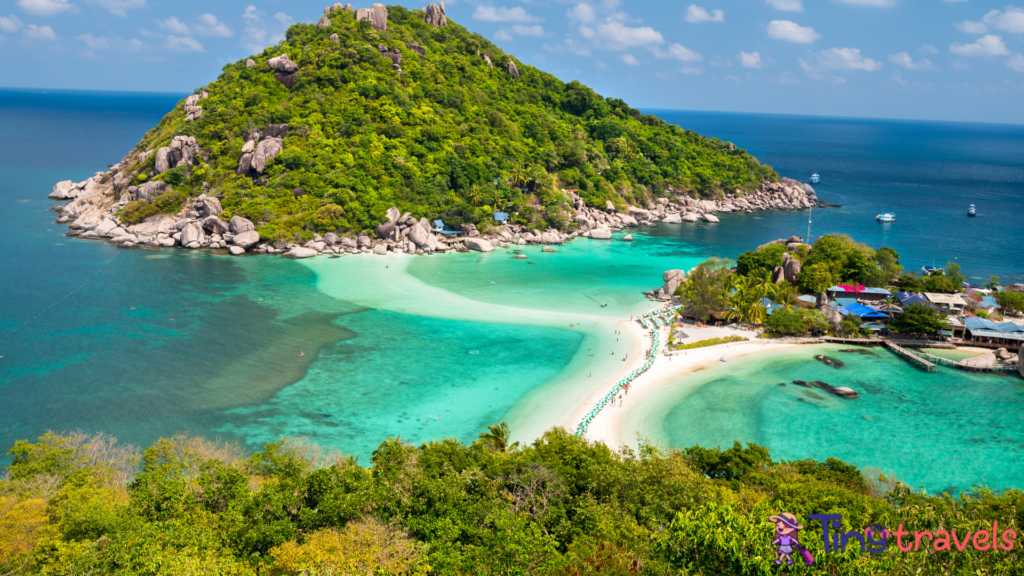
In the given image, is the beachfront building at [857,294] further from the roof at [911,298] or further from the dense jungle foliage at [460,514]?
the dense jungle foliage at [460,514]

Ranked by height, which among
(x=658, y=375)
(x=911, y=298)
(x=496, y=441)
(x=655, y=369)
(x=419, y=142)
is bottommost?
(x=496, y=441)

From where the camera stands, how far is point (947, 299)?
37688 millimetres

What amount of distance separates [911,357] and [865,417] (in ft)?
32.2

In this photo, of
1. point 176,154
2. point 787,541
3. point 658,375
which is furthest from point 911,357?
point 176,154

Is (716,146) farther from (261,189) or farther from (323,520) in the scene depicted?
(323,520)

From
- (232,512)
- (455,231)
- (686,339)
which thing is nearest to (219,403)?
(232,512)

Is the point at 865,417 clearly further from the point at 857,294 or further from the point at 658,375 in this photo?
the point at 857,294

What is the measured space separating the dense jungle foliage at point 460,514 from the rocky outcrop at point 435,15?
279 feet

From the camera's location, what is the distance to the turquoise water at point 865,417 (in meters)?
23.3

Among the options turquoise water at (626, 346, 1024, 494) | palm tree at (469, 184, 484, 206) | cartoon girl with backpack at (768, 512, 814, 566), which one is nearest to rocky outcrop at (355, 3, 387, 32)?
palm tree at (469, 184, 484, 206)

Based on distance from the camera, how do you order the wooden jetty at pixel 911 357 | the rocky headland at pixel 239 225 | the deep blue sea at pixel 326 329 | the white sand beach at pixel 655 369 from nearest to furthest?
the white sand beach at pixel 655 369, the deep blue sea at pixel 326 329, the wooden jetty at pixel 911 357, the rocky headland at pixel 239 225

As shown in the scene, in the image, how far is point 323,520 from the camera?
50.3 feet

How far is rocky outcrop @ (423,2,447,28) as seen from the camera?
3531 inches

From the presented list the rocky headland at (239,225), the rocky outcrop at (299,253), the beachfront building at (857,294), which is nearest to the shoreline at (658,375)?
the beachfront building at (857,294)
